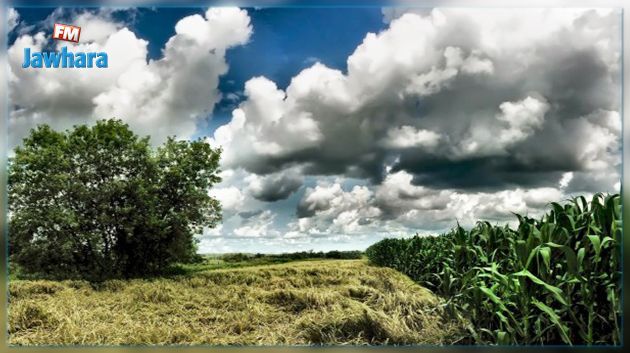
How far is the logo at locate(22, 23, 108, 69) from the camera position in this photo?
216 inches

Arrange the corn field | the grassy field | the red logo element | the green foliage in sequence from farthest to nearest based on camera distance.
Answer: the green foliage < the red logo element < the grassy field < the corn field


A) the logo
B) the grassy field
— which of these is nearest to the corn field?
the grassy field

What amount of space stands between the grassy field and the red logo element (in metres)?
2.86

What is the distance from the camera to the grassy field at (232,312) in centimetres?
529

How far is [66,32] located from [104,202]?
10.6ft

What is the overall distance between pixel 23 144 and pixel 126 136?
1325 millimetres

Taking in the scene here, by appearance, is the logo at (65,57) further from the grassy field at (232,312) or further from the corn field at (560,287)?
the corn field at (560,287)

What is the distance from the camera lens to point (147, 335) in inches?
220

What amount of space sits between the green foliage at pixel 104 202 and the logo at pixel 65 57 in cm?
212

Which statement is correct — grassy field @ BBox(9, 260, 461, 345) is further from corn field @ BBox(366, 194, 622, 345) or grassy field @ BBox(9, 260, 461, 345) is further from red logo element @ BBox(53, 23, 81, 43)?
red logo element @ BBox(53, 23, 81, 43)

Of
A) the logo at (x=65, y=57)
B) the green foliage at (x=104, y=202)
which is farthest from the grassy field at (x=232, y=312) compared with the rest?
the logo at (x=65, y=57)

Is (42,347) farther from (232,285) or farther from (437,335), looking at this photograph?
(437,335)

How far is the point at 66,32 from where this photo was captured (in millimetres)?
5559

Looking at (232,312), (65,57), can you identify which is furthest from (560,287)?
(65,57)
